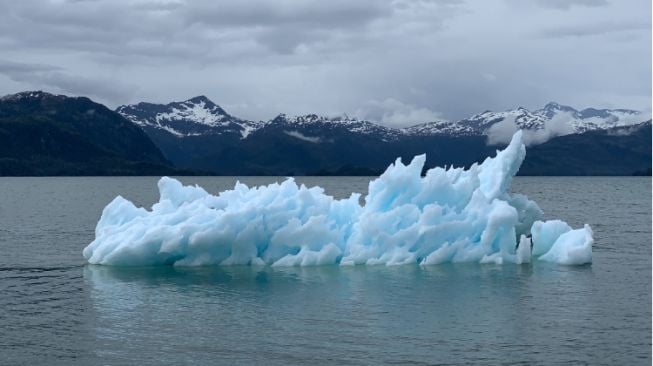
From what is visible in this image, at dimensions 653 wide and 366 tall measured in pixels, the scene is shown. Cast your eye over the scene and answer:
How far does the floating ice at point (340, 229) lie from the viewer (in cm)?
3447

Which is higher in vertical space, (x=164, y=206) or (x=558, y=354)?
(x=164, y=206)

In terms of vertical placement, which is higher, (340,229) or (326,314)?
(340,229)

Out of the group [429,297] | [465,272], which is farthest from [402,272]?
[429,297]

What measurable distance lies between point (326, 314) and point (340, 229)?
11899 mm

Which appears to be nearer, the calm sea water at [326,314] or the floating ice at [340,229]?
the calm sea water at [326,314]

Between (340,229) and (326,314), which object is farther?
(340,229)

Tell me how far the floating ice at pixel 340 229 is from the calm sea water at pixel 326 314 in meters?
0.97

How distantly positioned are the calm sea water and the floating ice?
975mm

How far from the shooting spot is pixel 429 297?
27875mm

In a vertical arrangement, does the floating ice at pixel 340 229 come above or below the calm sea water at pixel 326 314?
above

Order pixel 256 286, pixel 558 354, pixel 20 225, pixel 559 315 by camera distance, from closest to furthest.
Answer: pixel 558 354, pixel 559 315, pixel 256 286, pixel 20 225

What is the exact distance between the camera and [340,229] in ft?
121

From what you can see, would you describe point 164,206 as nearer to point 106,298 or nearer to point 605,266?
point 106,298

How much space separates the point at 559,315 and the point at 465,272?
8570mm
